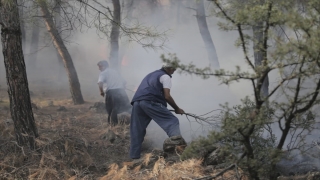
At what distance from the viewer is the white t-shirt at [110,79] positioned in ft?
26.8

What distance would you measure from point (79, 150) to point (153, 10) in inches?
575

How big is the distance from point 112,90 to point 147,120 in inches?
97.3

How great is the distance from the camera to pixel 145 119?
5.95 metres

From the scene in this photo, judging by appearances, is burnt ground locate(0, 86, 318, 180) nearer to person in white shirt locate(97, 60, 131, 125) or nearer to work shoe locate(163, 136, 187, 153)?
work shoe locate(163, 136, 187, 153)

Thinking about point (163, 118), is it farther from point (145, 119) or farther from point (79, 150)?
point (79, 150)

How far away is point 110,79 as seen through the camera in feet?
27.0

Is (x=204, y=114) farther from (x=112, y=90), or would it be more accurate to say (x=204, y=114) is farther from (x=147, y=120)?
(x=112, y=90)

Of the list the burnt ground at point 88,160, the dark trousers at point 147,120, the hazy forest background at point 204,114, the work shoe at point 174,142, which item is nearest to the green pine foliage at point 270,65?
the hazy forest background at point 204,114

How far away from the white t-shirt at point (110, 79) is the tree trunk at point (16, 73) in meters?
2.47

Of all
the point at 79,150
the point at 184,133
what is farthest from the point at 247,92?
the point at 79,150

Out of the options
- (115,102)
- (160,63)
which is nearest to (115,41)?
(115,102)

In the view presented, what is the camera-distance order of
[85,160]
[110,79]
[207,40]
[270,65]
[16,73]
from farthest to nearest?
[207,40] < [110,79] < [85,160] < [16,73] < [270,65]

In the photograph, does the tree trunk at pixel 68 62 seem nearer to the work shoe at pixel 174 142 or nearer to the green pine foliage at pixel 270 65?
the work shoe at pixel 174 142

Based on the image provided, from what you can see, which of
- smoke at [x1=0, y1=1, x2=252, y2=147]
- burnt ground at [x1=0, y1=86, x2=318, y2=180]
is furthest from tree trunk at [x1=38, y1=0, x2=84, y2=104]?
burnt ground at [x1=0, y1=86, x2=318, y2=180]
